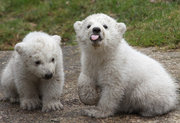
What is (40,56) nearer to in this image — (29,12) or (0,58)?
(0,58)

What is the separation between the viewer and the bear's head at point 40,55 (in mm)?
5195

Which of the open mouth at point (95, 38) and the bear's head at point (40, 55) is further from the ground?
the open mouth at point (95, 38)

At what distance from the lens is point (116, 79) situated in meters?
4.92

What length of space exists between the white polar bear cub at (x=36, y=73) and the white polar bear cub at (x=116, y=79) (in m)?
0.57

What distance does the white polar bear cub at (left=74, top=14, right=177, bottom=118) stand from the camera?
4.93m

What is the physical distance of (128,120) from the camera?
16.3 feet

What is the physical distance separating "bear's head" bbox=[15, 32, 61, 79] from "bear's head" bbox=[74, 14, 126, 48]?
1.80ft

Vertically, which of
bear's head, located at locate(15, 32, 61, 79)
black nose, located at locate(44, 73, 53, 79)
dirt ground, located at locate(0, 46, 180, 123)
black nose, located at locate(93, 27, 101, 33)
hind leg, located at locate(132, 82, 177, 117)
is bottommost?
dirt ground, located at locate(0, 46, 180, 123)

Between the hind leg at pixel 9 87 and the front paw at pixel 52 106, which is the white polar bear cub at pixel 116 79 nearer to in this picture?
the front paw at pixel 52 106

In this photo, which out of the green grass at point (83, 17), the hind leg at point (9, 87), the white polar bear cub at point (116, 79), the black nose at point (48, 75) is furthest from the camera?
the green grass at point (83, 17)

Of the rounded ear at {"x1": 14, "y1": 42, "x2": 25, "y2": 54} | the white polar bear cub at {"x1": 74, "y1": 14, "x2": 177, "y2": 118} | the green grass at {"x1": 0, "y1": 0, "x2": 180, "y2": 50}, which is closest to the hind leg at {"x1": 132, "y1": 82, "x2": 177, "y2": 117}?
the white polar bear cub at {"x1": 74, "y1": 14, "x2": 177, "y2": 118}

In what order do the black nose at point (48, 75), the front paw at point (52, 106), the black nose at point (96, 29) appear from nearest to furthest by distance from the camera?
the black nose at point (96, 29)
the black nose at point (48, 75)
the front paw at point (52, 106)

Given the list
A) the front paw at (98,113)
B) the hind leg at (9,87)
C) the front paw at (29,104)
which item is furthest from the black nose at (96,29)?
the hind leg at (9,87)

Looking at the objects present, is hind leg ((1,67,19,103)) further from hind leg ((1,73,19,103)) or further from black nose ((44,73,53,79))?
black nose ((44,73,53,79))
